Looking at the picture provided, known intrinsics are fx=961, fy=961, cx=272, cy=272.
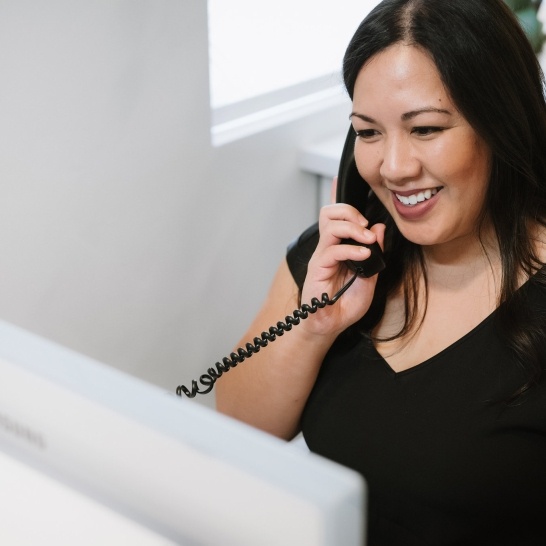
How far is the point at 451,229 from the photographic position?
124 centimetres

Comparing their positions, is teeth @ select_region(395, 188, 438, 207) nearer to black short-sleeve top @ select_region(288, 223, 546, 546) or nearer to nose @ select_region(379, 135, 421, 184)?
nose @ select_region(379, 135, 421, 184)

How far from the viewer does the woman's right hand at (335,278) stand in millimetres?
1337

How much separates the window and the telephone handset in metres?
0.56

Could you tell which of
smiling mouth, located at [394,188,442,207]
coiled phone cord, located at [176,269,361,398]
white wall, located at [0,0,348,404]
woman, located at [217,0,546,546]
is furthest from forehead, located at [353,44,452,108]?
white wall, located at [0,0,348,404]

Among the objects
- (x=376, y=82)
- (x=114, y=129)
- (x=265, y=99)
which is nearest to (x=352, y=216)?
(x=376, y=82)

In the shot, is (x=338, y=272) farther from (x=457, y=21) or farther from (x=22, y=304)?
(x=22, y=304)

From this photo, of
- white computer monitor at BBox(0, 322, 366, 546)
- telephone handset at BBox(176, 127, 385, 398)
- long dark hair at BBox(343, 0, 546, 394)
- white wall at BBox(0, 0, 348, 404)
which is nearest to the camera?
white computer monitor at BBox(0, 322, 366, 546)

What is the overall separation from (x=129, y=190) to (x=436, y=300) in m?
0.64

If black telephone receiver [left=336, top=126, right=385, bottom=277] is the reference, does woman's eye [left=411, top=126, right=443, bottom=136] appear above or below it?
above

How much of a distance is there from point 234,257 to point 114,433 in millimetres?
1535

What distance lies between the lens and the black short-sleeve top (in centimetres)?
124

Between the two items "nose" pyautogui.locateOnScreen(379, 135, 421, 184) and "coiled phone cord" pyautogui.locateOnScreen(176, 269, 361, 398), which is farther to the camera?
"coiled phone cord" pyautogui.locateOnScreen(176, 269, 361, 398)

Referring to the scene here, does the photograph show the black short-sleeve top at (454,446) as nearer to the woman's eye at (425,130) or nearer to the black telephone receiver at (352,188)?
the black telephone receiver at (352,188)

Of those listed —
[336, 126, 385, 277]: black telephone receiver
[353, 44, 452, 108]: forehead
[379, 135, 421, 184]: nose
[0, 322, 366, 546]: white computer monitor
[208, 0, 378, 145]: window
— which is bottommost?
[208, 0, 378, 145]: window
